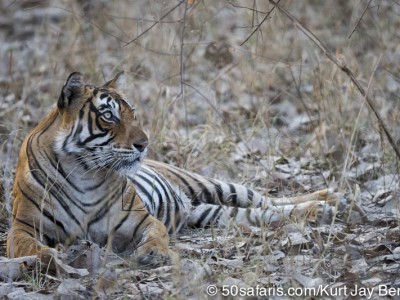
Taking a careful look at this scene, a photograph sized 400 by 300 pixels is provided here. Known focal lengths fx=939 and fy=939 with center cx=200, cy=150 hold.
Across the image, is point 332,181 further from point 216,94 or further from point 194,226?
point 216,94

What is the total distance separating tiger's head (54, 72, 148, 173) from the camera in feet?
17.2

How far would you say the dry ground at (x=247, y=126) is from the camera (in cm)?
454

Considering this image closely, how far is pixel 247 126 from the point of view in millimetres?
8312

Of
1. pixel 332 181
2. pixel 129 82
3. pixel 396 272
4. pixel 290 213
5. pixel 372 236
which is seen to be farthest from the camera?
pixel 129 82

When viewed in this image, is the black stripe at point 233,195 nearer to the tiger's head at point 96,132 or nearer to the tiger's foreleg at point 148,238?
the tiger's foreleg at point 148,238

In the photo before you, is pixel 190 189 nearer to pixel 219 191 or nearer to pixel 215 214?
pixel 219 191

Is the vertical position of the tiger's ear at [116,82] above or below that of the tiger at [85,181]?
above

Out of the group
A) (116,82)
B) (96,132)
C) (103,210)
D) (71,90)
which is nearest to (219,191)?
(116,82)

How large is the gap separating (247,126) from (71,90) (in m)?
3.24

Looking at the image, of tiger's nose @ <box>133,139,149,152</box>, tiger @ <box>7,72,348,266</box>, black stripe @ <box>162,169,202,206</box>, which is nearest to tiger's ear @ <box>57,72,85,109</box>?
tiger @ <box>7,72,348,266</box>

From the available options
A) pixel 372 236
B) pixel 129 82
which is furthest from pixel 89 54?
pixel 372 236

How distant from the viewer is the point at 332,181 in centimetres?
674

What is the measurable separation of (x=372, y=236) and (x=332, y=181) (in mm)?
1541

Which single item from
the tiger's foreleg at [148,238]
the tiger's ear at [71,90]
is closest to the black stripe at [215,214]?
the tiger's foreleg at [148,238]
